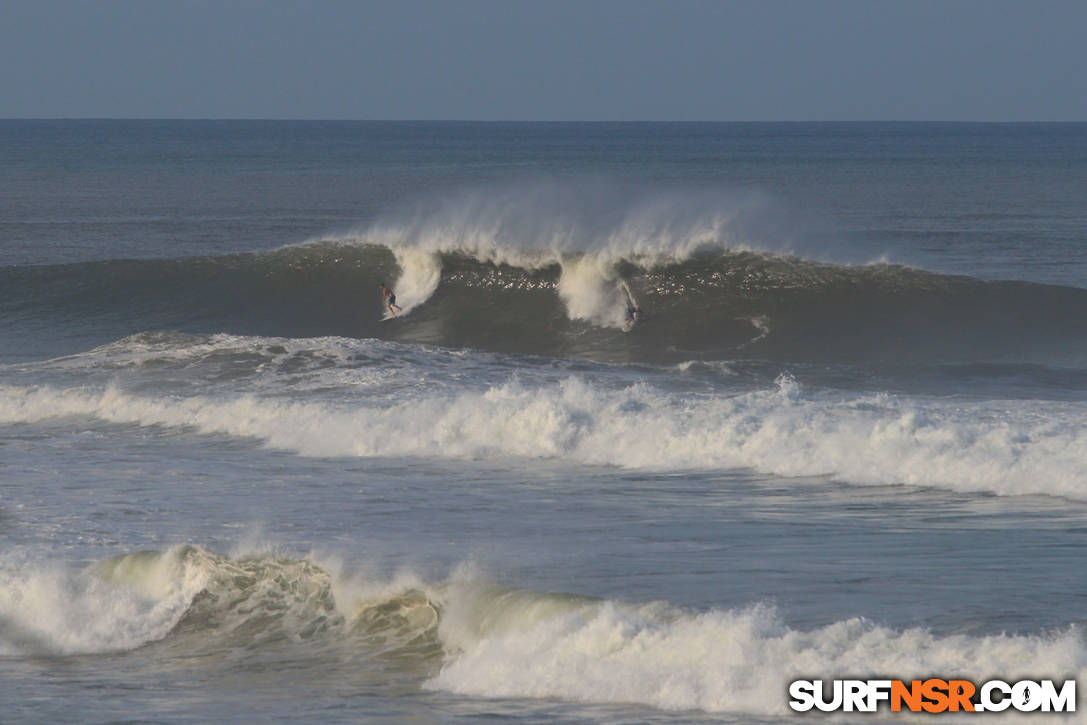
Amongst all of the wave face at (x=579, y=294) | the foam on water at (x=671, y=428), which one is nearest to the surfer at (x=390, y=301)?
the wave face at (x=579, y=294)

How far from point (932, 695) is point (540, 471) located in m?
6.44

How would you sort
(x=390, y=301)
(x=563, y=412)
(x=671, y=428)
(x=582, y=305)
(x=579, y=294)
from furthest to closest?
(x=390, y=301)
(x=579, y=294)
(x=582, y=305)
(x=563, y=412)
(x=671, y=428)

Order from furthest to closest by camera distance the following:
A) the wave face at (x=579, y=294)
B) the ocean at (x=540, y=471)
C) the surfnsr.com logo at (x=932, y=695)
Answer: the wave face at (x=579, y=294), the ocean at (x=540, y=471), the surfnsr.com logo at (x=932, y=695)

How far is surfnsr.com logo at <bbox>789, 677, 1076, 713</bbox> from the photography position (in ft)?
21.7

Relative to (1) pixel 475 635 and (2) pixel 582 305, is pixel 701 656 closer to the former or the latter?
(1) pixel 475 635

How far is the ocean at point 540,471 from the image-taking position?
761 centimetres

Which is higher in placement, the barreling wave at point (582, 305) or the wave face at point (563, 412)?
the barreling wave at point (582, 305)

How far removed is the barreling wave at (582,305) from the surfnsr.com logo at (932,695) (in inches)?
539

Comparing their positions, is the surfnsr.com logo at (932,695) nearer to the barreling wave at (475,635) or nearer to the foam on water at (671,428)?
the barreling wave at (475,635)

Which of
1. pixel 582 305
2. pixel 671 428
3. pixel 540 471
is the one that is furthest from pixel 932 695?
pixel 582 305

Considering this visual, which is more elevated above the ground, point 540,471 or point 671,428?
point 671,428

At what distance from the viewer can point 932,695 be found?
22.2ft

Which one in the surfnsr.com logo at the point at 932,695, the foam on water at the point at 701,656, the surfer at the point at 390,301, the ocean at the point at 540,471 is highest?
the surfer at the point at 390,301

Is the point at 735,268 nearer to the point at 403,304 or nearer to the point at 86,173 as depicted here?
the point at 403,304
